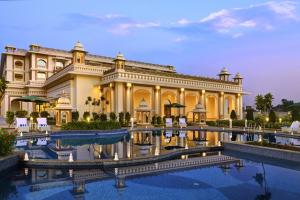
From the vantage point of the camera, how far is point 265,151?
12.3m

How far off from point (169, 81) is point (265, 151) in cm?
2134

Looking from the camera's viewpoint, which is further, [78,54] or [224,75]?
[224,75]

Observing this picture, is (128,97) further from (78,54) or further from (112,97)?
(78,54)

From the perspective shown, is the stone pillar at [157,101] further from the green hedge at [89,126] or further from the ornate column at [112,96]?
the green hedge at [89,126]

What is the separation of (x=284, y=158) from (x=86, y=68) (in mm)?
23941

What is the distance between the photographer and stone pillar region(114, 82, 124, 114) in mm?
28672

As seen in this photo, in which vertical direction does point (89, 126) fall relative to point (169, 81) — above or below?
below

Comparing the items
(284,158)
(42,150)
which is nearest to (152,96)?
(42,150)

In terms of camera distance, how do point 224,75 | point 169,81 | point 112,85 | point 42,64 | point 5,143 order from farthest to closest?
1. point 42,64
2. point 224,75
3. point 169,81
4. point 112,85
5. point 5,143

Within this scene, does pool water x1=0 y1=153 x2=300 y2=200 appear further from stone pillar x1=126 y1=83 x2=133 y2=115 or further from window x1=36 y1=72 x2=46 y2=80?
window x1=36 y1=72 x2=46 y2=80

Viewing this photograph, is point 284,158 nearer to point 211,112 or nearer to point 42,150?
point 42,150

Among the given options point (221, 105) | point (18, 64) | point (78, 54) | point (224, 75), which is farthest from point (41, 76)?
point (224, 75)

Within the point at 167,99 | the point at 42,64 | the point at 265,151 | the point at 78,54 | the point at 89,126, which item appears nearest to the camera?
the point at 265,151

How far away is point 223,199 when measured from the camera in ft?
23.1
